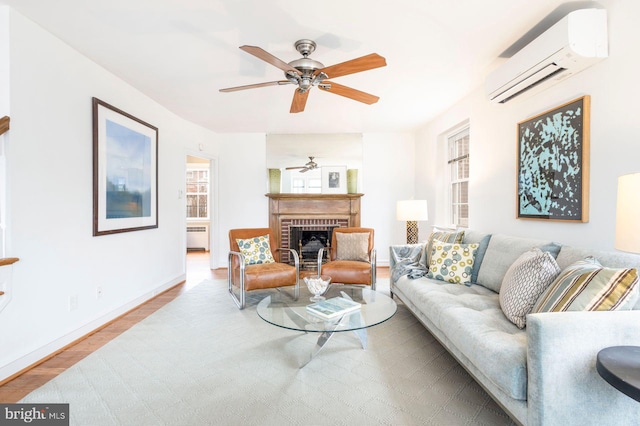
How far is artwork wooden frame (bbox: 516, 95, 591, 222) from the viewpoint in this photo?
2.11 metres

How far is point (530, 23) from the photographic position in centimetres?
A: 222

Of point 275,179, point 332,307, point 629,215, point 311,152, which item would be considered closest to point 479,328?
point 629,215

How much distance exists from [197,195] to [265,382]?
274 inches

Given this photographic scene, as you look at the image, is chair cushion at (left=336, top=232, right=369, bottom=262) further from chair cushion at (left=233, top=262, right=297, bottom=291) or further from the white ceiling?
the white ceiling

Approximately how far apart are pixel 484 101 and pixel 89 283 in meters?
4.41

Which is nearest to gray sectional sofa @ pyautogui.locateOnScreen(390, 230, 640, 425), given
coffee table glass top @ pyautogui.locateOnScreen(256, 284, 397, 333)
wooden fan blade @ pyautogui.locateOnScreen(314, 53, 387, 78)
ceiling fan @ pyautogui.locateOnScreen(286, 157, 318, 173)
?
coffee table glass top @ pyautogui.locateOnScreen(256, 284, 397, 333)

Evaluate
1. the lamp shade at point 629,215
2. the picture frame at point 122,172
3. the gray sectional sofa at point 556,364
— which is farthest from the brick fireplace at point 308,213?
the lamp shade at point 629,215

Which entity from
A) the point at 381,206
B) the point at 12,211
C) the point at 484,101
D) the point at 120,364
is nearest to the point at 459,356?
the point at 120,364

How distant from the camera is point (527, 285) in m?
1.80

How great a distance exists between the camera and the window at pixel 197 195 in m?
8.03

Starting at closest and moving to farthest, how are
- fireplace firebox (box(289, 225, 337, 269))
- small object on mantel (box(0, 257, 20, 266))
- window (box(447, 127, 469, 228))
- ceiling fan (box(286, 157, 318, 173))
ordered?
1. small object on mantel (box(0, 257, 20, 266))
2. window (box(447, 127, 469, 228))
3. ceiling fan (box(286, 157, 318, 173))
4. fireplace firebox (box(289, 225, 337, 269))

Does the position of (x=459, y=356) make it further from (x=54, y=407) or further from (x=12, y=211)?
(x=12, y=211)

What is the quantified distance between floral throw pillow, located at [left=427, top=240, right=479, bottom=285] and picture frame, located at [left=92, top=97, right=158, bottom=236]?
3217 millimetres

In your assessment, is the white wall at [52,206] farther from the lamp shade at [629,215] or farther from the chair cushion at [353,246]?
the lamp shade at [629,215]
